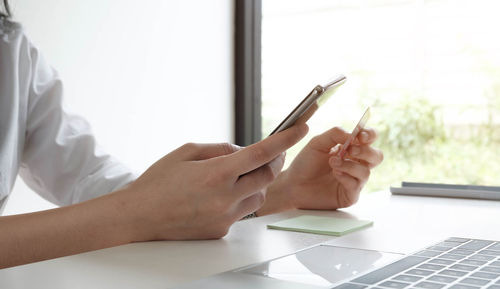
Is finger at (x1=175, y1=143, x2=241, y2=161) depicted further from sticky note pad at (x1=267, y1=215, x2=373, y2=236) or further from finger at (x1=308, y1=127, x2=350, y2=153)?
finger at (x1=308, y1=127, x2=350, y2=153)

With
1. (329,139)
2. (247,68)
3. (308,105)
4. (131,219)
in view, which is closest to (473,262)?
(308,105)

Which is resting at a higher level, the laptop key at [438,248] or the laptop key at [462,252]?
the laptop key at [462,252]

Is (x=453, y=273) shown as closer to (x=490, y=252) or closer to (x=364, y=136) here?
(x=490, y=252)

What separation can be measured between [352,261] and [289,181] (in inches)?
18.1

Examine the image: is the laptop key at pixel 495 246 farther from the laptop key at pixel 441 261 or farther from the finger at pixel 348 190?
the finger at pixel 348 190

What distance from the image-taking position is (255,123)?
275 centimetres

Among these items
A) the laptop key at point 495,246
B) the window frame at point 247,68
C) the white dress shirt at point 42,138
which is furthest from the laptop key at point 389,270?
the window frame at point 247,68

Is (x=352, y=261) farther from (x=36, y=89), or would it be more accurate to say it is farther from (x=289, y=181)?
(x=36, y=89)

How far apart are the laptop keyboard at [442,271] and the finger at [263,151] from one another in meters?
0.19

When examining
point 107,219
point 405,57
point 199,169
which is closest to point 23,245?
point 107,219

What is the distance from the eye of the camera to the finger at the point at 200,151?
75 cm

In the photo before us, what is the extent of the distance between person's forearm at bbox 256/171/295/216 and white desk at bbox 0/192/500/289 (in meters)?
0.06

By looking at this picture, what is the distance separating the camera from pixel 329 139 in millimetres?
1066

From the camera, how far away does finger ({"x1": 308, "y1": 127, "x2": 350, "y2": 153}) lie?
1.07 metres
